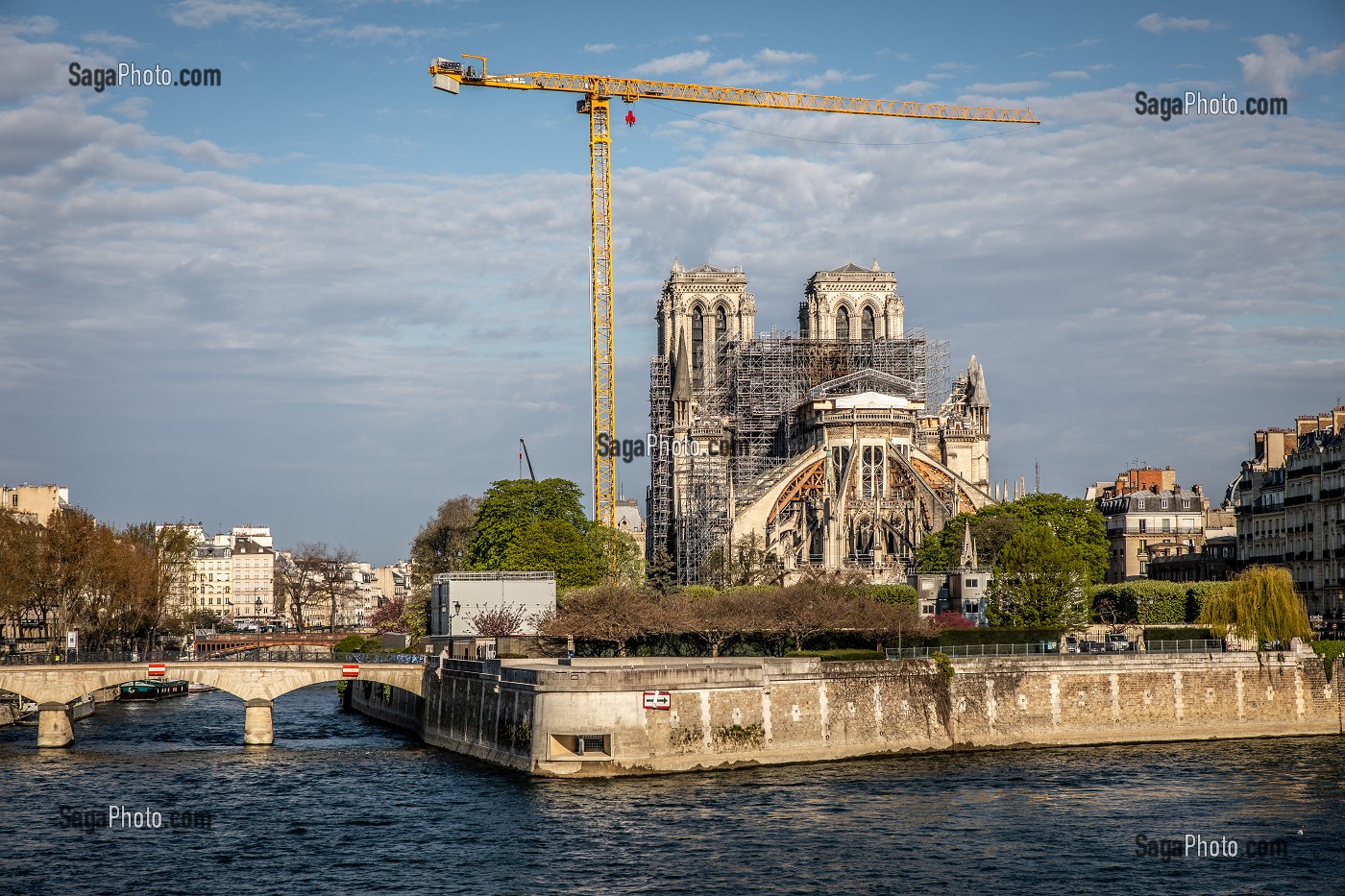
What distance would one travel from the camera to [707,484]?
416ft

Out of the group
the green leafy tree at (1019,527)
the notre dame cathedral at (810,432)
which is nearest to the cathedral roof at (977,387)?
the notre dame cathedral at (810,432)

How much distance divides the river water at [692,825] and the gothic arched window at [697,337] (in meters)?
94.2

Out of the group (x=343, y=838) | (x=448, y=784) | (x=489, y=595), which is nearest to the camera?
(x=343, y=838)

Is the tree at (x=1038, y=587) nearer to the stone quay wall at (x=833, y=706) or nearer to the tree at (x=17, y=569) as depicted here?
the stone quay wall at (x=833, y=706)

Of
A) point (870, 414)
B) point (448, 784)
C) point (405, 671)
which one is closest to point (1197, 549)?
point (870, 414)

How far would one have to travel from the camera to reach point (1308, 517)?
94.1m

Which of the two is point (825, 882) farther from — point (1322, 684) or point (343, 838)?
point (1322, 684)

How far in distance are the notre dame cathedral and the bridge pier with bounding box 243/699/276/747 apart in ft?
144

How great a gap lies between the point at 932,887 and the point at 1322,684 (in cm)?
3686

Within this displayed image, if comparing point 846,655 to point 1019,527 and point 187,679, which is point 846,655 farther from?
point 1019,527

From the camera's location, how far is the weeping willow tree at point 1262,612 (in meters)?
70.6

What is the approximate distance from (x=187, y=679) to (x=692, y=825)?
105 feet

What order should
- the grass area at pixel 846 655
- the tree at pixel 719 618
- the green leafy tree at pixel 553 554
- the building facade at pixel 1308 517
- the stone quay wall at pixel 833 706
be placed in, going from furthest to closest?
the green leafy tree at pixel 553 554 < the building facade at pixel 1308 517 < the tree at pixel 719 618 < the grass area at pixel 846 655 < the stone quay wall at pixel 833 706

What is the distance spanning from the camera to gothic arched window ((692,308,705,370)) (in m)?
155
